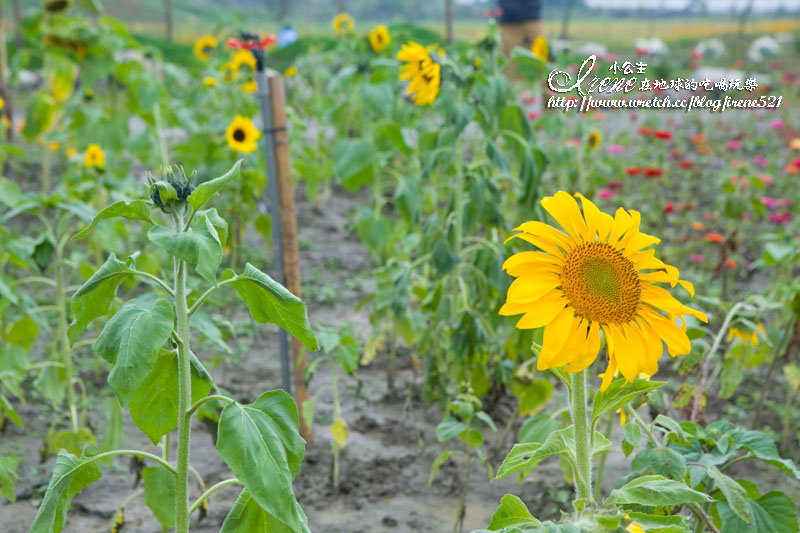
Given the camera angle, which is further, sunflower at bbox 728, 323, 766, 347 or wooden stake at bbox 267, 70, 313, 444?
wooden stake at bbox 267, 70, 313, 444

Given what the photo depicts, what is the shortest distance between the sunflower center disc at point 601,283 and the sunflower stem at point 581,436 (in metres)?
0.11

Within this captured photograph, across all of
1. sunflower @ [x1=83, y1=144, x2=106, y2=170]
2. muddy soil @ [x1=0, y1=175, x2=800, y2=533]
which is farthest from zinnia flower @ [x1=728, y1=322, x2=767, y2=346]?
sunflower @ [x1=83, y1=144, x2=106, y2=170]

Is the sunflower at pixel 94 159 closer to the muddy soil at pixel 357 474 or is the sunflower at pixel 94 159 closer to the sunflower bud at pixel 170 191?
the muddy soil at pixel 357 474

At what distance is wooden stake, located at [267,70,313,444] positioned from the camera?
279cm

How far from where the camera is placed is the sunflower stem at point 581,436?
1.35m

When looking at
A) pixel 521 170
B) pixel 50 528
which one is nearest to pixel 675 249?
pixel 521 170

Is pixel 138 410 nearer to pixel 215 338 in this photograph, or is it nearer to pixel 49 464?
pixel 215 338

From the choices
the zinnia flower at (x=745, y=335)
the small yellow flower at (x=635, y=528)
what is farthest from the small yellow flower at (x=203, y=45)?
the small yellow flower at (x=635, y=528)

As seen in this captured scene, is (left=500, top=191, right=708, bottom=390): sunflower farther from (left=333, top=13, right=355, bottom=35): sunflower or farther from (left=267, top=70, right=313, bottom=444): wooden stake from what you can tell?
(left=333, top=13, right=355, bottom=35): sunflower

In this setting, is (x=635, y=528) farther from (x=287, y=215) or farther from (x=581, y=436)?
(x=287, y=215)

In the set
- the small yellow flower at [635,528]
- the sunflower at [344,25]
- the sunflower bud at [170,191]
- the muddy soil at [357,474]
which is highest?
the sunflower at [344,25]

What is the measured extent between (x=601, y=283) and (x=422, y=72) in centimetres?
151

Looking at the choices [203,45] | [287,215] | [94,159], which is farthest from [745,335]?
[203,45]

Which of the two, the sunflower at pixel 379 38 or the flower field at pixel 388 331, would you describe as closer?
the flower field at pixel 388 331
